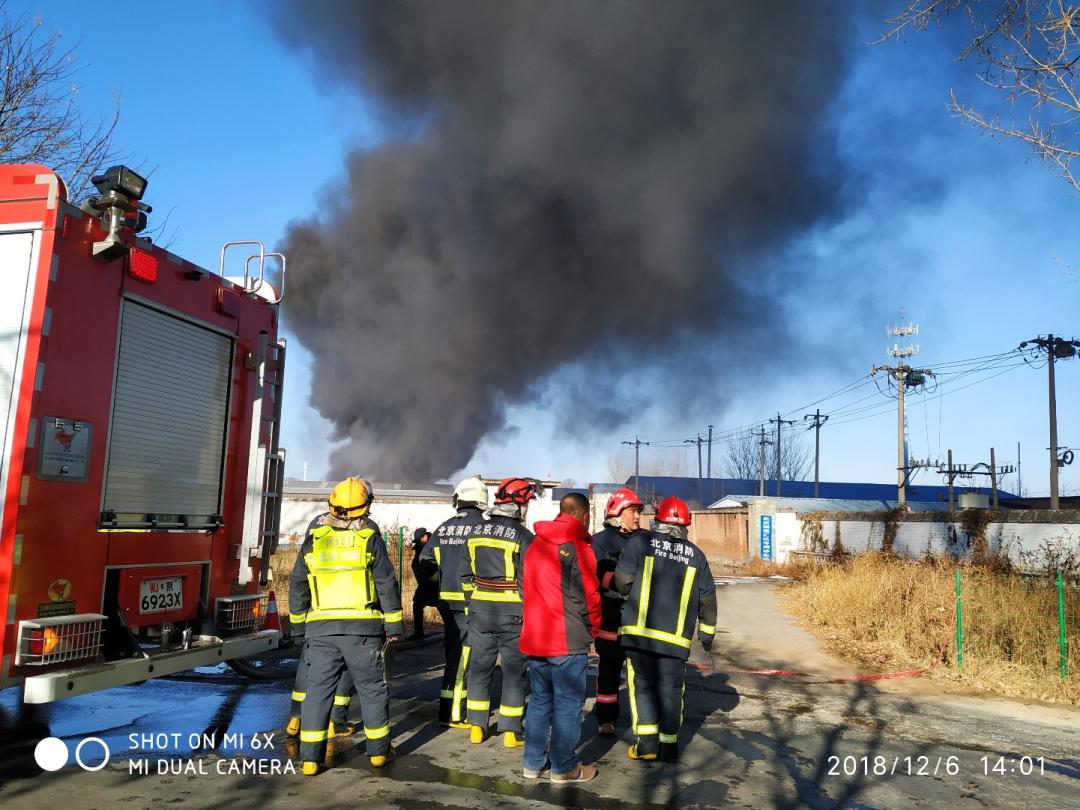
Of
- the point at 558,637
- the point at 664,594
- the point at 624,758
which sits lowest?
the point at 624,758

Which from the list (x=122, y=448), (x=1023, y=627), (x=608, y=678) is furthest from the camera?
(x=1023, y=627)

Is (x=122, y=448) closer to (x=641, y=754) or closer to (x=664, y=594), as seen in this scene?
(x=664, y=594)

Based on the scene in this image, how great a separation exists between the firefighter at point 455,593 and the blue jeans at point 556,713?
891mm

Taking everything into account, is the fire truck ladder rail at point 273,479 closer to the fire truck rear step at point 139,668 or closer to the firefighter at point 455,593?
the fire truck rear step at point 139,668

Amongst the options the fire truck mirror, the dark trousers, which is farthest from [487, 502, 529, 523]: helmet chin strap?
the fire truck mirror

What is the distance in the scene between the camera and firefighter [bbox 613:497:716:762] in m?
4.55

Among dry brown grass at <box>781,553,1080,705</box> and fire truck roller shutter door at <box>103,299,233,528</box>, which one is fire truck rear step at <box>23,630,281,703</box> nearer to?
fire truck roller shutter door at <box>103,299,233,528</box>

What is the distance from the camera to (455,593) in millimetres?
5332

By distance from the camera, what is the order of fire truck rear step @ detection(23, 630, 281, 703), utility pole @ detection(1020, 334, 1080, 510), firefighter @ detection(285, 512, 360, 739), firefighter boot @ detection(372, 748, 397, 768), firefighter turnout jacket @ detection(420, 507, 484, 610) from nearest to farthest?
fire truck rear step @ detection(23, 630, 281, 703) → firefighter boot @ detection(372, 748, 397, 768) → firefighter @ detection(285, 512, 360, 739) → firefighter turnout jacket @ detection(420, 507, 484, 610) → utility pole @ detection(1020, 334, 1080, 510)

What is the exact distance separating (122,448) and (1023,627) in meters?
8.30

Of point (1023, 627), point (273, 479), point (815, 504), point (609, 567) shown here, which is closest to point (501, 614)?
point (609, 567)

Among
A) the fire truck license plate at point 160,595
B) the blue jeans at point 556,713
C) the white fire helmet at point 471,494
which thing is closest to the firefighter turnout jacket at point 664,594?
the blue jeans at point 556,713

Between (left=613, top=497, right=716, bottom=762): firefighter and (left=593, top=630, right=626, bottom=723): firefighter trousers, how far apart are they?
481 mm

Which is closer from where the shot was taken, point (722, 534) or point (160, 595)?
point (160, 595)
